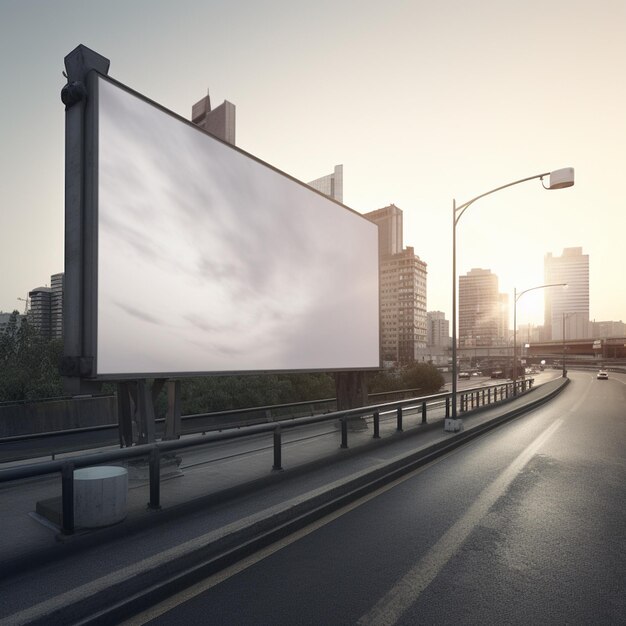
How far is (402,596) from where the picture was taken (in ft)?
14.1

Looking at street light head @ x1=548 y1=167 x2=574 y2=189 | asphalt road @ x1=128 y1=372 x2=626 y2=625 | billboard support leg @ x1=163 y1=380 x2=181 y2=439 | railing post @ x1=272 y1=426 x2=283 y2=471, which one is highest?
street light head @ x1=548 y1=167 x2=574 y2=189

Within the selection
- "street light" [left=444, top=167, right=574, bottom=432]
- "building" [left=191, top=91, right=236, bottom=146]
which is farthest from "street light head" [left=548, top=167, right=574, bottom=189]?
"building" [left=191, top=91, right=236, bottom=146]

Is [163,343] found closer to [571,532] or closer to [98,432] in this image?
[98,432]

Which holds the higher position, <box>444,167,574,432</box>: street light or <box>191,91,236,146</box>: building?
<box>191,91,236,146</box>: building

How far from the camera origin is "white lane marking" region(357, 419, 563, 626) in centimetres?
401

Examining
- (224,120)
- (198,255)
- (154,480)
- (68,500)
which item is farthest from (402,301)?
(68,500)

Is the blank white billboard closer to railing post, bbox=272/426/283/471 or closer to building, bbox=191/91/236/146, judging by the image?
railing post, bbox=272/426/283/471

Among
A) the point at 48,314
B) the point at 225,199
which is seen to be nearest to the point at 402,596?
the point at 225,199

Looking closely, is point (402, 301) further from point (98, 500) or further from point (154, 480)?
point (98, 500)

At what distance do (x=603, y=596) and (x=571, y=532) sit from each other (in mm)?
1879

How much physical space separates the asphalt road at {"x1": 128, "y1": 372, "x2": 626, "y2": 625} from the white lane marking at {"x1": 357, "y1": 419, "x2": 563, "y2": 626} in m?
0.02

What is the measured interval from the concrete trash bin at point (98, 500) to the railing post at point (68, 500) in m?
0.21

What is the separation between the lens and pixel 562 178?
12.4 metres

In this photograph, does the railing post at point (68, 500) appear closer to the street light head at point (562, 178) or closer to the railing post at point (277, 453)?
the railing post at point (277, 453)
